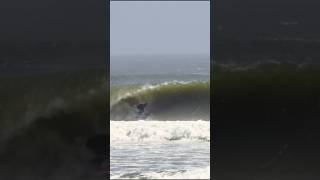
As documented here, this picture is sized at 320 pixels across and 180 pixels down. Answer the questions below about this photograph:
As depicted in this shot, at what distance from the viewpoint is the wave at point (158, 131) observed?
12.0m

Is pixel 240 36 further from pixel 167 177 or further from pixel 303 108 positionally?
pixel 167 177

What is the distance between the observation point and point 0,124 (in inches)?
179

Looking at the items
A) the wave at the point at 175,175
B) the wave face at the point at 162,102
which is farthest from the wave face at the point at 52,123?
the wave face at the point at 162,102

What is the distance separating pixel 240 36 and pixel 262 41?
0.17m

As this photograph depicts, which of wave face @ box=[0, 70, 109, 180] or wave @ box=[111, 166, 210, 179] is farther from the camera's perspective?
wave @ box=[111, 166, 210, 179]

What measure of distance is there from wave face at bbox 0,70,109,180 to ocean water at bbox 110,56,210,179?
12.3 ft

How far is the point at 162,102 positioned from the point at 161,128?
6.79ft

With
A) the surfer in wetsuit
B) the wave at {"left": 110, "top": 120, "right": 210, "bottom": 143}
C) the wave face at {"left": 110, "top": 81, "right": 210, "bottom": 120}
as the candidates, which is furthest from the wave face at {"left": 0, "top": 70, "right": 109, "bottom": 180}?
the surfer in wetsuit

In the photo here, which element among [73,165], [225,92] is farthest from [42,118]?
[225,92]

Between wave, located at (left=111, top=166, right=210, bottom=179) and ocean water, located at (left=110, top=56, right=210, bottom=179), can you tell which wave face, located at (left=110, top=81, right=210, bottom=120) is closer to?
ocean water, located at (left=110, top=56, right=210, bottom=179)

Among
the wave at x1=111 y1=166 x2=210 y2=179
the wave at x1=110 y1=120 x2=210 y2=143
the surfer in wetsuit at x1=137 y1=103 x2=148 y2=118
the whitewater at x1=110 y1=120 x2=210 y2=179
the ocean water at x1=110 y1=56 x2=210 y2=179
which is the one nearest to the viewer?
the wave at x1=111 y1=166 x2=210 y2=179

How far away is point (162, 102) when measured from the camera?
15.5 m

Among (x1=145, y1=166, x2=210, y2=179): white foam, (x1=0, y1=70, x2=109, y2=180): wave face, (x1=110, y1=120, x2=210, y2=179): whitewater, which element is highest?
(x1=0, y1=70, x2=109, y2=180): wave face

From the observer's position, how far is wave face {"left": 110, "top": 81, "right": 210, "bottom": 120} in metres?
15.2
